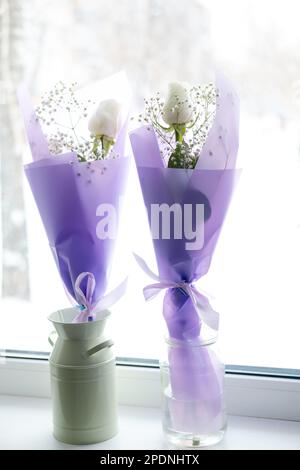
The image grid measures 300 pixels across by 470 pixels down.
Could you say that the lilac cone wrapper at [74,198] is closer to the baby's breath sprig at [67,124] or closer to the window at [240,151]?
the baby's breath sprig at [67,124]

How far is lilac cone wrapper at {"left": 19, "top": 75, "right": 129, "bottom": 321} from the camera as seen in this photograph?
3.65 feet

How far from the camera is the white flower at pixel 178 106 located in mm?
1066

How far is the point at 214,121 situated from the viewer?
108 cm

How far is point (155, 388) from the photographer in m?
1.32

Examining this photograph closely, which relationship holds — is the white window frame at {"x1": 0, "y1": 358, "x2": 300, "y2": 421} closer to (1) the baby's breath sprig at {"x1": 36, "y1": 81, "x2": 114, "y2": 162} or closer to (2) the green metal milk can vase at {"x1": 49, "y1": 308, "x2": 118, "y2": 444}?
(2) the green metal milk can vase at {"x1": 49, "y1": 308, "x2": 118, "y2": 444}

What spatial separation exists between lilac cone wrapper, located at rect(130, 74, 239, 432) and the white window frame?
5.9 inches

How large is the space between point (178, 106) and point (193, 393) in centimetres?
53

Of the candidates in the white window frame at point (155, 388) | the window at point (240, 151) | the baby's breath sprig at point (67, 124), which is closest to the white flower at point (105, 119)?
the baby's breath sprig at point (67, 124)

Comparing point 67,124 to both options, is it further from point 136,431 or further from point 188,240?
point 136,431

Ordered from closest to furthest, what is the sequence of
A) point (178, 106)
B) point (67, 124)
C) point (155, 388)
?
point (178, 106) < point (67, 124) < point (155, 388)

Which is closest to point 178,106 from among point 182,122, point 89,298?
point 182,122

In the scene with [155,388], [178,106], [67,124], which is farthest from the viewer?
[155,388]
